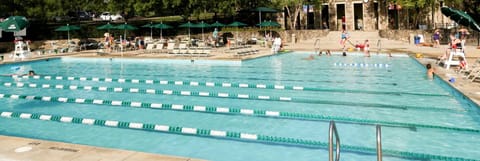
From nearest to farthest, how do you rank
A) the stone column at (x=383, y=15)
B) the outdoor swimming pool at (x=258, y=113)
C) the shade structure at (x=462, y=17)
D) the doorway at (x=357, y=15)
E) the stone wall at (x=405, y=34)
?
the outdoor swimming pool at (x=258, y=113) → the shade structure at (x=462, y=17) → the stone wall at (x=405, y=34) → the stone column at (x=383, y=15) → the doorway at (x=357, y=15)

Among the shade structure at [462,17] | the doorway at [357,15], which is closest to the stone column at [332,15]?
the doorway at [357,15]

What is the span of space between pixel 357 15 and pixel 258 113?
33.1 m

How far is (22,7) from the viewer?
26.1m

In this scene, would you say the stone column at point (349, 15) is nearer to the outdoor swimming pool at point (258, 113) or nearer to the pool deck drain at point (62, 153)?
the outdoor swimming pool at point (258, 113)

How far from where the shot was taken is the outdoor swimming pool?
22.4ft

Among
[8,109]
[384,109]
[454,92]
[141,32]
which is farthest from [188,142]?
[141,32]

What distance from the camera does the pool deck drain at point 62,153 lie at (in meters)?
5.19

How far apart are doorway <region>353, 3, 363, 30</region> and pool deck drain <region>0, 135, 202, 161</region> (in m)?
35.7

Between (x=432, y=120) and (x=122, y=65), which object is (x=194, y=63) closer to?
(x=122, y=65)

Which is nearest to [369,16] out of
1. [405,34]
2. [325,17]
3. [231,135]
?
[325,17]

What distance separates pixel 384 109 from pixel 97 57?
16345mm

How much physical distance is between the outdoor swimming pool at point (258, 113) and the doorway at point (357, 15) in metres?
22.9

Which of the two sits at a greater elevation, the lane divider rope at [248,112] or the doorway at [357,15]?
the doorway at [357,15]

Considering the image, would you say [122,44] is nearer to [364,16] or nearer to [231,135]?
[231,135]
